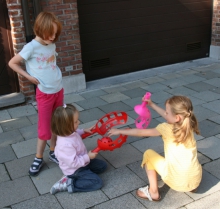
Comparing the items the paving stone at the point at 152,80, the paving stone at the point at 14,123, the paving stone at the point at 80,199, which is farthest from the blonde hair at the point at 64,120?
the paving stone at the point at 152,80

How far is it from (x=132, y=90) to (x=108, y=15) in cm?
152

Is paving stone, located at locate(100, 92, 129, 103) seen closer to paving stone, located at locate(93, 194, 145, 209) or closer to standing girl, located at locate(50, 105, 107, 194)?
standing girl, located at locate(50, 105, 107, 194)

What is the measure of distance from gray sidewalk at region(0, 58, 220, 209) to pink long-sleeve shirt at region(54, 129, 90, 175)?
0.26 metres

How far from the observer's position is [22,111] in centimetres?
543

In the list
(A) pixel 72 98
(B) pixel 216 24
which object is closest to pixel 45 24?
(A) pixel 72 98

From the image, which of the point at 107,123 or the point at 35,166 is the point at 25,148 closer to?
the point at 35,166

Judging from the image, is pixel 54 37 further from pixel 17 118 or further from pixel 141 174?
pixel 17 118

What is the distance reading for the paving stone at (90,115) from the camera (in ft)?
16.5

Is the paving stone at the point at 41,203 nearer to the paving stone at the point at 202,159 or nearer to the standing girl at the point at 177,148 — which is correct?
the standing girl at the point at 177,148

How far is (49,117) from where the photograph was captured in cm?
360

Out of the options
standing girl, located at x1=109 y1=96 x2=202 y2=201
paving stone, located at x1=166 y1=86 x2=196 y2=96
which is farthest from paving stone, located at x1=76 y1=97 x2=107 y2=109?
standing girl, located at x1=109 y1=96 x2=202 y2=201

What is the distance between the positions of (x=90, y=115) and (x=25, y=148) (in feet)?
4.03

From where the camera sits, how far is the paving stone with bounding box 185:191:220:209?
3113 mm

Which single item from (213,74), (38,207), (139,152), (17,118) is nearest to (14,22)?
(17,118)
